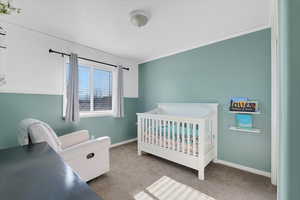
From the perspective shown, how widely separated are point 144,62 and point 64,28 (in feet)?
6.84

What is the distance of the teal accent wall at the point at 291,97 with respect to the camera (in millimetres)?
256

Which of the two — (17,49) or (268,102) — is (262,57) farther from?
(17,49)

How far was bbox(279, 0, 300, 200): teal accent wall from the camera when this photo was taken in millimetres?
256

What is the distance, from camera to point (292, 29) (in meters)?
0.26

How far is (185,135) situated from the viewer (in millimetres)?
2092

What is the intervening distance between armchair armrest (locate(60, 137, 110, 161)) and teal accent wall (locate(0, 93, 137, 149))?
104cm

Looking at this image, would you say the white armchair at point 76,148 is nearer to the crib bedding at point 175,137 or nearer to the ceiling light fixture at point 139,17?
the crib bedding at point 175,137

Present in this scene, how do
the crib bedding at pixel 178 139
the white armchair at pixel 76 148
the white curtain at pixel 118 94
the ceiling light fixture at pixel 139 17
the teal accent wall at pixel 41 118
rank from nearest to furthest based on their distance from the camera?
the white armchair at pixel 76 148
the ceiling light fixture at pixel 139 17
the teal accent wall at pixel 41 118
the crib bedding at pixel 178 139
the white curtain at pixel 118 94

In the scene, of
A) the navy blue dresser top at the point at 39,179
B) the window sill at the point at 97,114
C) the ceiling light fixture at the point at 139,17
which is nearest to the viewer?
the navy blue dresser top at the point at 39,179

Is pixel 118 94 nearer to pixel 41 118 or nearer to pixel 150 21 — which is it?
pixel 41 118

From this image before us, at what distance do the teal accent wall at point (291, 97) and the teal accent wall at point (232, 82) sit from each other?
7.31ft

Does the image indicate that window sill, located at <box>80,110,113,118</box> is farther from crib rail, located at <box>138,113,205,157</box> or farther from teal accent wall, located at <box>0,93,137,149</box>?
crib rail, located at <box>138,113,205,157</box>

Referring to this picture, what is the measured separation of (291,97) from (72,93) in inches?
109

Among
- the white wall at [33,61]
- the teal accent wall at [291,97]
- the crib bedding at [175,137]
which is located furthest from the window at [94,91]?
the teal accent wall at [291,97]
